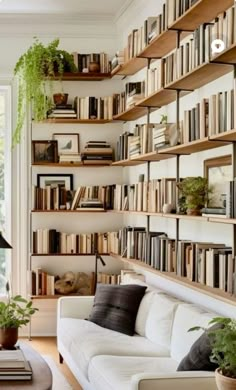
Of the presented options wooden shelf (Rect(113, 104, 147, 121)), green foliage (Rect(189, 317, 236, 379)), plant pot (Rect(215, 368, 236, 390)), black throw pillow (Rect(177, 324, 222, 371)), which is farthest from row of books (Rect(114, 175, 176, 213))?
plant pot (Rect(215, 368, 236, 390))

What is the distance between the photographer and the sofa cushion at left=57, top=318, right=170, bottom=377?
5020 millimetres

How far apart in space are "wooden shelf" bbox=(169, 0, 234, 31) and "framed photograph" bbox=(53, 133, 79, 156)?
2773 millimetres

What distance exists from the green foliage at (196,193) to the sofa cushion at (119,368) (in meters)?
1.07

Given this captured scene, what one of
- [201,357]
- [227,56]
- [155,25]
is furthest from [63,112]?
[201,357]

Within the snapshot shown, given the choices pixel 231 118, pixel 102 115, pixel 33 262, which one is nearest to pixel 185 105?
pixel 231 118

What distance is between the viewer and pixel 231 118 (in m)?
4.20

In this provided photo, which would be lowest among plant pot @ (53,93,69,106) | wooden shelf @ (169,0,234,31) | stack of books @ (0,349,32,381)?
stack of books @ (0,349,32,381)

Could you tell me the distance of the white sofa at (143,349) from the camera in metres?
3.71

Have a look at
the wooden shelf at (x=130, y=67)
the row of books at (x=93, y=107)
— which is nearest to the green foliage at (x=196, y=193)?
the wooden shelf at (x=130, y=67)

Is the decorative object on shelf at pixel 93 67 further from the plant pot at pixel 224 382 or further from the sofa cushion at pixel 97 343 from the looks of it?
the plant pot at pixel 224 382

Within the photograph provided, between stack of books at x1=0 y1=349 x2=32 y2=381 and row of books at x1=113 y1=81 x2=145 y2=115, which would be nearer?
stack of books at x1=0 y1=349 x2=32 y2=381

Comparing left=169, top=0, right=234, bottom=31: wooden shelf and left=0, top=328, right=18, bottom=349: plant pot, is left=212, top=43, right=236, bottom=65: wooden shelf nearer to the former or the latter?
left=169, top=0, right=234, bottom=31: wooden shelf

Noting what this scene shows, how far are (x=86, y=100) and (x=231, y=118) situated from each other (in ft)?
12.5

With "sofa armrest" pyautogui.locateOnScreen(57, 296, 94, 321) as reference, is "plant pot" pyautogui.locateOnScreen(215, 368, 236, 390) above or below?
above
